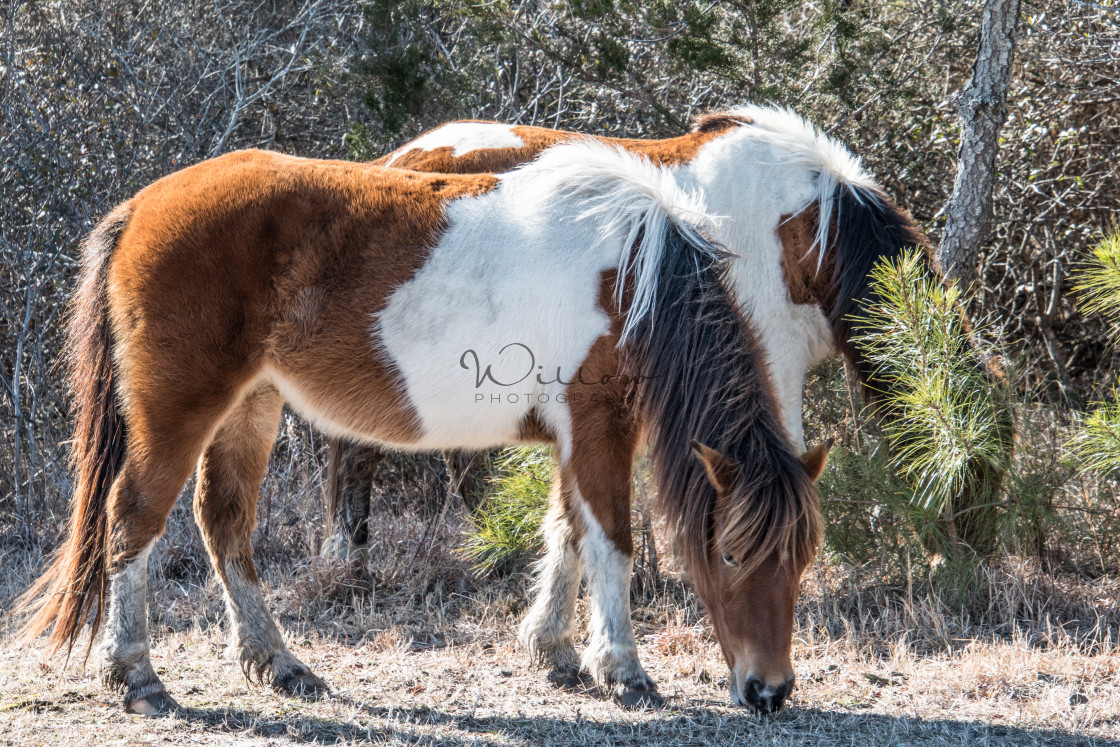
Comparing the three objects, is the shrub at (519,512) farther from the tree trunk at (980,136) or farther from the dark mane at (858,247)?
the tree trunk at (980,136)

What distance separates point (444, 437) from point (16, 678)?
5.86ft

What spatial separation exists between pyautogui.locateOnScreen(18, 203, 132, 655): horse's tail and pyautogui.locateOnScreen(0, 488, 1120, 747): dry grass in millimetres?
304

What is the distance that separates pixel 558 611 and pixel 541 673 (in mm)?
254

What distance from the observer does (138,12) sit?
624cm

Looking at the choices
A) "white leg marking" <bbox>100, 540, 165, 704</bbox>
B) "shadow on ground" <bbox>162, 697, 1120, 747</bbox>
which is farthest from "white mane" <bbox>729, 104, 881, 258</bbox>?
"white leg marking" <bbox>100, 540, 165, 704</bbox>

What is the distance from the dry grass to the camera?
2.88 meters

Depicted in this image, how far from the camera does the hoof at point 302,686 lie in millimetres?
3273

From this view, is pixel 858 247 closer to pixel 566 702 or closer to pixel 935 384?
pixel 935 384

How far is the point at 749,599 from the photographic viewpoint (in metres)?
2.72

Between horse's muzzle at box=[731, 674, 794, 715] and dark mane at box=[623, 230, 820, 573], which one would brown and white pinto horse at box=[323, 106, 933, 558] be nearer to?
dark mane at box=[623, 230, 820, 573]

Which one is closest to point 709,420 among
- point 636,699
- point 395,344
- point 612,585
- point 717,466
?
point 717,466

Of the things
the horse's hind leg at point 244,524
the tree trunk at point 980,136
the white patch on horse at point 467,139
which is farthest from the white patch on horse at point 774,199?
the horse's hind leg at point 244,524

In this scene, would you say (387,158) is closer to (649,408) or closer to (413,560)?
(413,560)

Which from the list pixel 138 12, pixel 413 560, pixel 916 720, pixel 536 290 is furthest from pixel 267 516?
pixel 138 12
